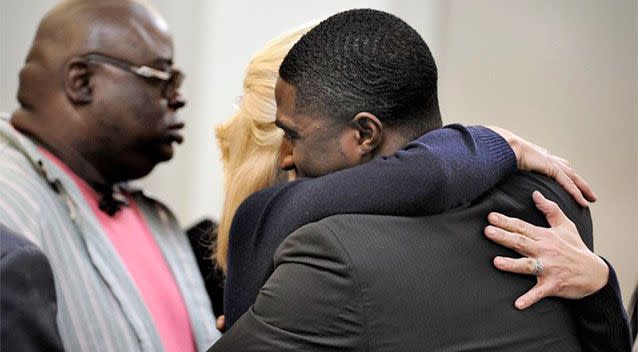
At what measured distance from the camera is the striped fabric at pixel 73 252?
1882mm

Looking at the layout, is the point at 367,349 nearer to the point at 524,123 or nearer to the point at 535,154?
the point at 535,154

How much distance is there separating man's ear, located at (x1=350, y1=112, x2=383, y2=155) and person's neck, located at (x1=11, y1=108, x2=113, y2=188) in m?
1.01

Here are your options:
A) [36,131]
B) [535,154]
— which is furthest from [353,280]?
[36,131]

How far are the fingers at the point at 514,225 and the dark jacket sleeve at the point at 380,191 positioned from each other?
0.15 ft

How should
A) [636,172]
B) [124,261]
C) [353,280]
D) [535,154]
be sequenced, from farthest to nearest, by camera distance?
1. [636,172]
2. [124,261]
3. [535,154]
4. [353,280]

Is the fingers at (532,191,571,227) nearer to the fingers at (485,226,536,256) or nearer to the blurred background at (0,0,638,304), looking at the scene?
the fingers at (485,226,536,256)

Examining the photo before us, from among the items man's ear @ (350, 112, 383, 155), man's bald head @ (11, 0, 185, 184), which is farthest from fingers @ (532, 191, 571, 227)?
man's bald head @ (11, 0, 185, 184)

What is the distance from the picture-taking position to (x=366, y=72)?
134cm

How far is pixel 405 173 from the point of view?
4.13 feet

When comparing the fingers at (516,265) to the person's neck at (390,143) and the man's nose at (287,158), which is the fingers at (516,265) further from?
the man's nose at (287,158)

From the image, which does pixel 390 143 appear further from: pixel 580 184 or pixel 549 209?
pixel 580 184

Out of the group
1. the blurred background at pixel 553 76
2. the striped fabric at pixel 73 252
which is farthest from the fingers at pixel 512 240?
the blurred background at pixel 553 76

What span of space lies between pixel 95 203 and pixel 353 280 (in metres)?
1.13

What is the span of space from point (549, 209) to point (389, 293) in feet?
1.08
